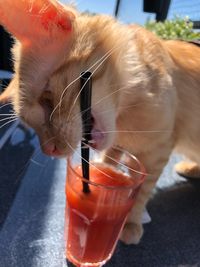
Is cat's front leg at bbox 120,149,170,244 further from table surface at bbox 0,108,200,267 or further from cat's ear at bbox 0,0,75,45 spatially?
cat's ear at bbox 0,0,75,45

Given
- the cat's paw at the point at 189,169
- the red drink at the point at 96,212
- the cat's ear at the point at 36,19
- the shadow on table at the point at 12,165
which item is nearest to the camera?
the cat's ear at the point at 36,19

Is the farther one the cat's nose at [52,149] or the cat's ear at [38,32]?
the cat's nose at [52,149]

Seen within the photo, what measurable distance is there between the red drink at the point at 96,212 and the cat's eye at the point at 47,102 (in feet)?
0.33

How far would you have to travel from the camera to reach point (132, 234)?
0.71 m

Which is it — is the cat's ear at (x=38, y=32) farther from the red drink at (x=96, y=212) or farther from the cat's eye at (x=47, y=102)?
the red drink at (x=96, y=212)

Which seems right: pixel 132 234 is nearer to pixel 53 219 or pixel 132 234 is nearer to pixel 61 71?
pixel 53 219

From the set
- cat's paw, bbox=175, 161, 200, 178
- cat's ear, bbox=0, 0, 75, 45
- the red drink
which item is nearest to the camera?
cat's ear, bbox=0, 0, 75, 45

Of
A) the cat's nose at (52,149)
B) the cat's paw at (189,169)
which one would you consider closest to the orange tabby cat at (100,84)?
the cat's nose at (52,149)

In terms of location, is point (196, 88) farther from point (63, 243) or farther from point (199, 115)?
point (63, 243)

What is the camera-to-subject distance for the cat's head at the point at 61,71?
0.57 meters

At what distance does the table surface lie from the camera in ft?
2.18

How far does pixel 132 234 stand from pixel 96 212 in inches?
4.8

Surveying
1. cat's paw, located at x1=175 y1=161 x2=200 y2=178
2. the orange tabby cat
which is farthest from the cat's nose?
cat's paw, located at x1=175 y1=161 x2=200 y2=178

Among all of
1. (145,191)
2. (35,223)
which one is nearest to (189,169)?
(145,191)
